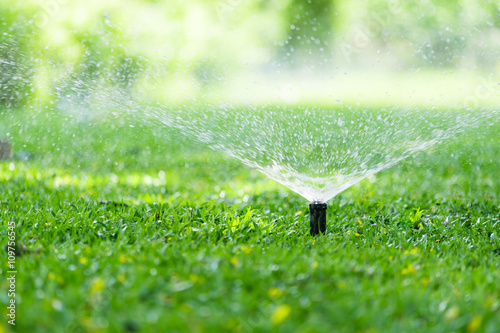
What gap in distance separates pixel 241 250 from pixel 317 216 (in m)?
0.90

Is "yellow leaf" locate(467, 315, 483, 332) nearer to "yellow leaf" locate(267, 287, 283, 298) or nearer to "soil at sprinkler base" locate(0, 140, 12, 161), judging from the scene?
"yellow leaf" locate(267, 287, 283, 298)

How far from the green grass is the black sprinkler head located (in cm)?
7

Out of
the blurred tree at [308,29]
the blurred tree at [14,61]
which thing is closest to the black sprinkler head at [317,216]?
the blurred tree at [14,61]

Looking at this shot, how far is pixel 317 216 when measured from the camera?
13.4ft

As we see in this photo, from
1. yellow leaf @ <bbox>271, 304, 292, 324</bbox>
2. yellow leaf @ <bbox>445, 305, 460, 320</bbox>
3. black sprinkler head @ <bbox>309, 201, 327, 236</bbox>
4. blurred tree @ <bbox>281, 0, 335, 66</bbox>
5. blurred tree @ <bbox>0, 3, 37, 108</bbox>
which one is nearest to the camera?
yellow leaf @ <bbox>271, 304, 292, 324</bbox>

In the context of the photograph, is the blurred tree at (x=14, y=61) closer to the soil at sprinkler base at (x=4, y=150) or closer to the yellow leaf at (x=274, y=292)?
the soil at sprinkler base at (x=4, y=150)

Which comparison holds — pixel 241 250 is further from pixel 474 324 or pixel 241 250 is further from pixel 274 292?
pixel 474 324

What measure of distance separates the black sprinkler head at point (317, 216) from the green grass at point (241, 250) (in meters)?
0.07

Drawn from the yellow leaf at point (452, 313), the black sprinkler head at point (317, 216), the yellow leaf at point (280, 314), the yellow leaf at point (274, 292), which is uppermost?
the yellow leaf at point (280, 314)

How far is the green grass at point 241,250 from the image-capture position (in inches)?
93.3

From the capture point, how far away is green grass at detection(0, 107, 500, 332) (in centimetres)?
237

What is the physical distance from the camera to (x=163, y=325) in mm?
2207

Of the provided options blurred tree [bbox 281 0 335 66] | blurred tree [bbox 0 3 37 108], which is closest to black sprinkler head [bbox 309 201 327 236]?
blurred tree [bbox 0 3 37 108]

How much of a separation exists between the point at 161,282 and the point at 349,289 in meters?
0.87
